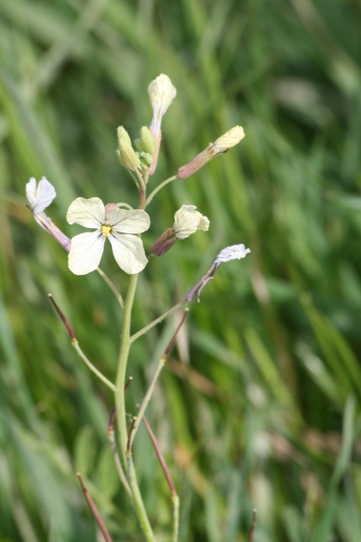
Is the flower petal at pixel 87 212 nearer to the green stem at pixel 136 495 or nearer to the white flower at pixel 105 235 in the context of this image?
the white flower at pixel 105 235

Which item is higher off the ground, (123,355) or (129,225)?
(129,225)

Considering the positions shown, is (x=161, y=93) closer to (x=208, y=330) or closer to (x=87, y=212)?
(x=87, y=212)

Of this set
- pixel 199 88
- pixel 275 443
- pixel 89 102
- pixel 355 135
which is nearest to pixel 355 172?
pixel 355 135

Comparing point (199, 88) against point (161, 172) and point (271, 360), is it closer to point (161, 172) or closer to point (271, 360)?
point (161, 172)

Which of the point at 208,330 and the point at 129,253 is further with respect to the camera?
the point at 208,330

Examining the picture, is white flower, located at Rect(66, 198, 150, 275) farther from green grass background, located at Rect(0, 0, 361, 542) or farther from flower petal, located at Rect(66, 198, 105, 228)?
green grass background, located at Rect(0, 0, 361, 542)

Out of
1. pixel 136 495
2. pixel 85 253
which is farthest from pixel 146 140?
pixel 136 495

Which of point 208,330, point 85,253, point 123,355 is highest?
point 85,253
